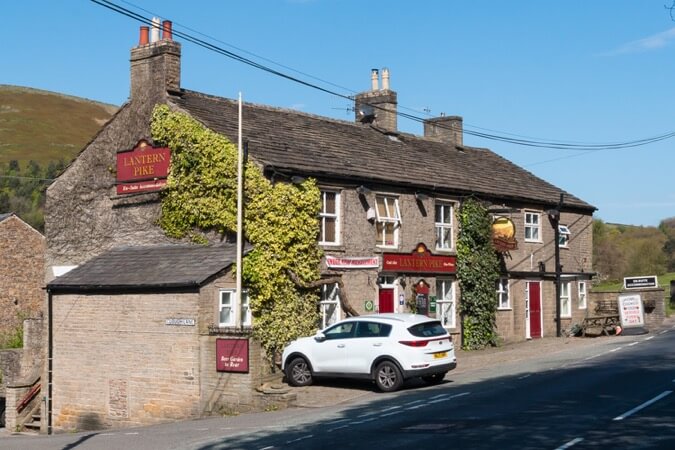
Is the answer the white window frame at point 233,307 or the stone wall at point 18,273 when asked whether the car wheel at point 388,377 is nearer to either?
the white window frame at point 233,307

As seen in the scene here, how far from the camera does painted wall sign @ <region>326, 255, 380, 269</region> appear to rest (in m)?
28.0

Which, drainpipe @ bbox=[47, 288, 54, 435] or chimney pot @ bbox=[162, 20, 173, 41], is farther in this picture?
chimney pot @ bbox=[162, 20, 173, 41]

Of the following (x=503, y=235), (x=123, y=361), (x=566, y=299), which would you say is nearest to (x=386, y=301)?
(x=503, y=235)

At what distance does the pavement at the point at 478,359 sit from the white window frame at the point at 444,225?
373cm

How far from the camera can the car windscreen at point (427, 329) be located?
→ 21.8 m

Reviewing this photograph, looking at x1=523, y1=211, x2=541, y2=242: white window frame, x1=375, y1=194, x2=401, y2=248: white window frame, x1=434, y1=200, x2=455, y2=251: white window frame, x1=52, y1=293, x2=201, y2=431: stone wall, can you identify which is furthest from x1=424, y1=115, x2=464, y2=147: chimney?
x1=52, y1=293, x2=201, y2=431: stone wall

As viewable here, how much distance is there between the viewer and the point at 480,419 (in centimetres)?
1614

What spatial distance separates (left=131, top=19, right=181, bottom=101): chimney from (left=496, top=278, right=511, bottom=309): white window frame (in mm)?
14494

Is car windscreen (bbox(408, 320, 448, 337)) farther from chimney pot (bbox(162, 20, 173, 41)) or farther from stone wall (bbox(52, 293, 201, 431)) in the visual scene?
chimney pot (bbox(162, 20, 173, 41))

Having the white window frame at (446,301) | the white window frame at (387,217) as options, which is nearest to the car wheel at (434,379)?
the white window frame at (387,217)

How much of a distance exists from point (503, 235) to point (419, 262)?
4.58 metres

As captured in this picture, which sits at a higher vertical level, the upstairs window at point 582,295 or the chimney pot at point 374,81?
the chimney pot at point 374,81

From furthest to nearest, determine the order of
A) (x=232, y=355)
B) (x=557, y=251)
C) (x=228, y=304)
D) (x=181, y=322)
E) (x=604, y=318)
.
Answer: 1. (x=557, y=251)
2. (x=604, y=318)
3. (x=228, y=304)
4. (x=181, y=322)
5. (x=232, y=355)

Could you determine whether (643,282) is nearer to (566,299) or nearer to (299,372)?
(566,299)
